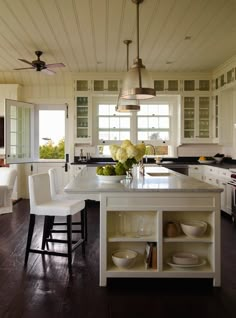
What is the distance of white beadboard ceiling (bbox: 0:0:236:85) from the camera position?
370cm

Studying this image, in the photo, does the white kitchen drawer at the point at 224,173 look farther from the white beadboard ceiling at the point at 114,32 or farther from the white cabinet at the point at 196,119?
the white beadboard ceiling at the point at 114,32

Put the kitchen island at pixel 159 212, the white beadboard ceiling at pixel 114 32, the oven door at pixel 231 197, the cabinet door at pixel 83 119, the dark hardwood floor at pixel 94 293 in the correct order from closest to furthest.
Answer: the dark hardwood floor at pixel 94 293 → the kitchen island at pixel 159 212 → the white beadboard ceiling at pixel 114 32 → the oven door at pixel 231 197 → the cabinet door at pixel 83 119

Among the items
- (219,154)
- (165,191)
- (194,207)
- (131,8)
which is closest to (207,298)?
(194,207)

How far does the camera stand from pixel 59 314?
89.4 inches

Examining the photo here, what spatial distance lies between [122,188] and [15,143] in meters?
4.78

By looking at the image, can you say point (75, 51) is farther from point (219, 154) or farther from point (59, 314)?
point (59, 314)

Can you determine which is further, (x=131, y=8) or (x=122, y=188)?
(x=131, y=8)

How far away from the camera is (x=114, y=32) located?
450 cm

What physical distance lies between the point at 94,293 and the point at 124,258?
38 cm

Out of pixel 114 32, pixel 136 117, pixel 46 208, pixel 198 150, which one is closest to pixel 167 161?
pixel 198 150

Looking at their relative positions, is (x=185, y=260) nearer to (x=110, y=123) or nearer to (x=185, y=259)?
(x=185, y=259)

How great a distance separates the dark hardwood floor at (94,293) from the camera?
230 centimetres

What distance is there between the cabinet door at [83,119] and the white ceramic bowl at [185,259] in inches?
177

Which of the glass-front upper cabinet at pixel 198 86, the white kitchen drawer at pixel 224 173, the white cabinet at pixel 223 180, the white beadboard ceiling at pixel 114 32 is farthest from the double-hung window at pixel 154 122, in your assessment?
the white kitchen drawer at pixel 224 173
